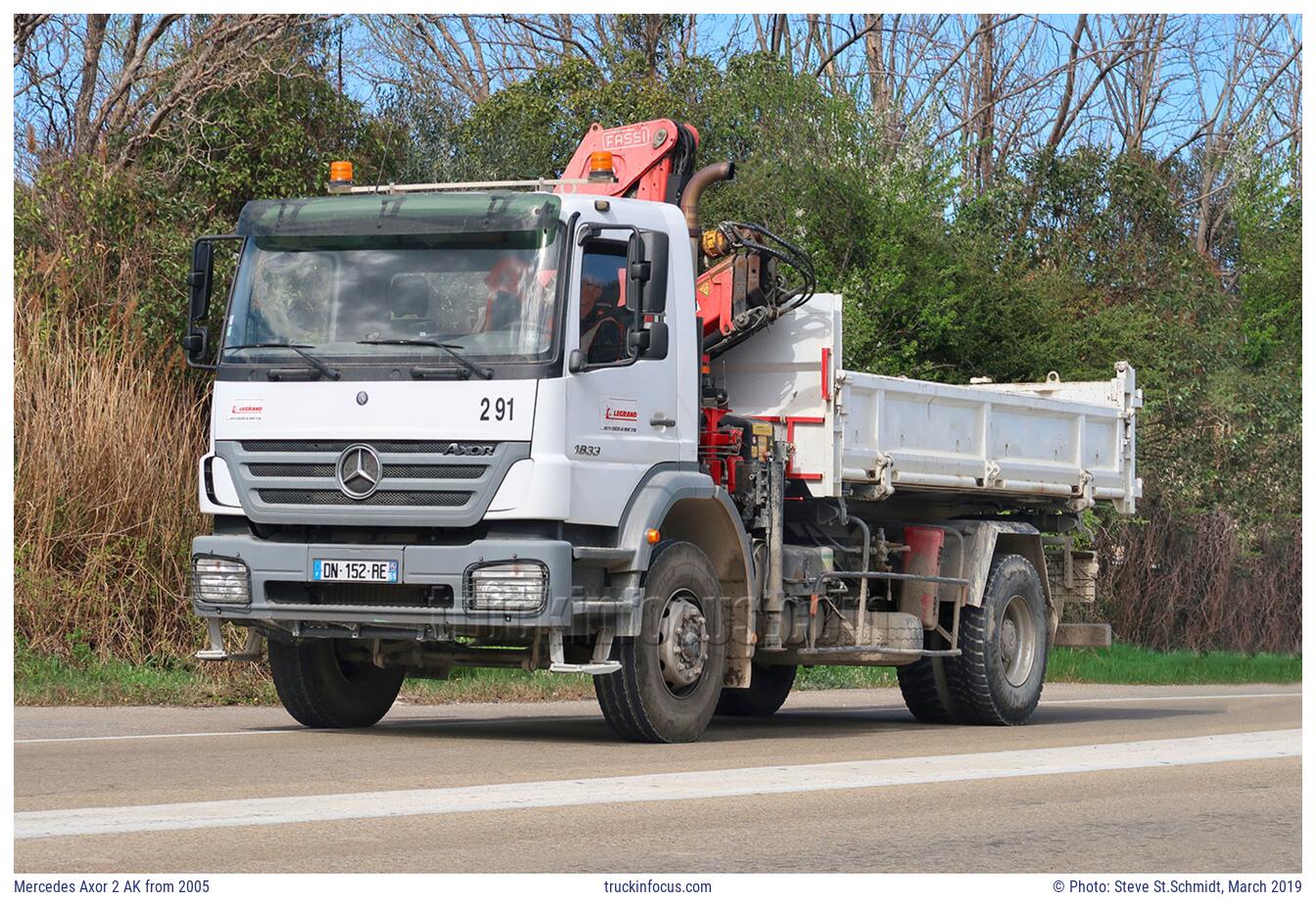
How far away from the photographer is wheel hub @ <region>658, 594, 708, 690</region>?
1219cm

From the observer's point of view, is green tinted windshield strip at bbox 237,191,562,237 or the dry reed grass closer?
green tinted windshield strip at bbox 237,191,562,237

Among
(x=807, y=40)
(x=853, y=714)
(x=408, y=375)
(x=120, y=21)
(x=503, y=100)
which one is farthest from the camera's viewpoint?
(x=807, y=40)

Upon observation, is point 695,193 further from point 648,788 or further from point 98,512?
point 98,512

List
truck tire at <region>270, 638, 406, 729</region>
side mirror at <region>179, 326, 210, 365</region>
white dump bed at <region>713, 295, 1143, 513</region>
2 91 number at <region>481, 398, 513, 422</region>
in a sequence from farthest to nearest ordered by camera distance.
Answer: white dump bed at <region>713, 295, 1143, 513</region>, truck tire at <region>270, 638, 406, 729</region>, side mirror at <region>179, 326, 210, 365</region>, 2 91 number at <region>481, 398, 513, 422</region>

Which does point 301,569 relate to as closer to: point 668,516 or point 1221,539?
point 668,516

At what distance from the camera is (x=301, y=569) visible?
1167 cm

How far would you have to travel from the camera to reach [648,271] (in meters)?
11.6

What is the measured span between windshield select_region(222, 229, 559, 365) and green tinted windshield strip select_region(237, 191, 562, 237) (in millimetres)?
55

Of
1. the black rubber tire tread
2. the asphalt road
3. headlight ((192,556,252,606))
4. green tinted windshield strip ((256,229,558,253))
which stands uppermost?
green tinted windshield strip ((256,229,558,253))

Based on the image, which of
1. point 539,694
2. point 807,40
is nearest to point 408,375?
point 539,694

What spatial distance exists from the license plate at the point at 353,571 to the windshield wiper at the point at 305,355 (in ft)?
3.41

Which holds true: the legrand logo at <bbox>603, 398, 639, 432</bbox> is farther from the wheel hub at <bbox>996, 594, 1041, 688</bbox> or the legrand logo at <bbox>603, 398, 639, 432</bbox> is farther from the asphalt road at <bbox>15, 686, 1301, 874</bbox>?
the wheel hub at <bbox>996, 594, 1041, 688</bbox>

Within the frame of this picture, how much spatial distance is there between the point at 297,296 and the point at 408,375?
38.3 inches

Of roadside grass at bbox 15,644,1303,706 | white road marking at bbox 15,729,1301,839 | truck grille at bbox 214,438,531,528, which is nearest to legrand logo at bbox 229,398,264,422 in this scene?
truck grille at bbox 214,438,531,528
